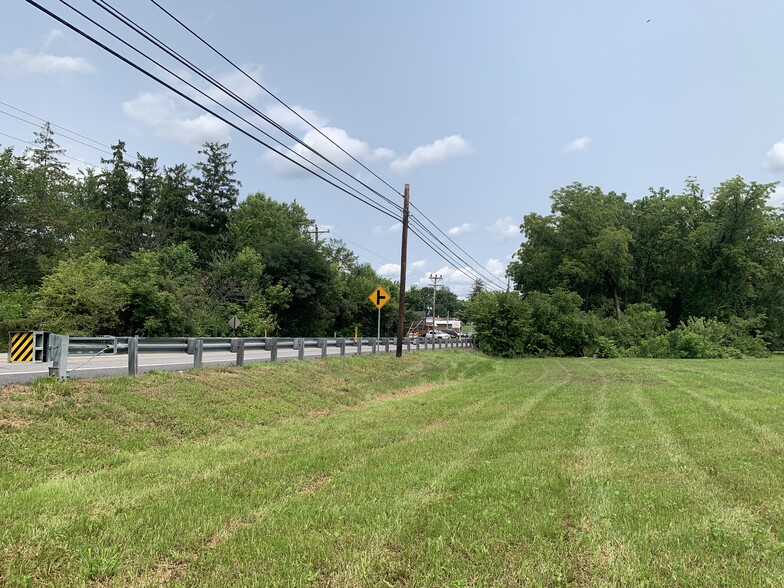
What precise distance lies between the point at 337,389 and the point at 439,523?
9.84 m

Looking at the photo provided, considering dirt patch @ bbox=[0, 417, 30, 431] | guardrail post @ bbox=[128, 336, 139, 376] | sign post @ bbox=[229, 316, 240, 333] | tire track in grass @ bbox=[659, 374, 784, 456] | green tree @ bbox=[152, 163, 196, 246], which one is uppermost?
green tree @ bbox=[152, 163, 196, 246]

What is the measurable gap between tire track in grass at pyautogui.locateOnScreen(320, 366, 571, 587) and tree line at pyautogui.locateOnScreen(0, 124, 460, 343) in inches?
851

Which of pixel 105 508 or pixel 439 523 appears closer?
pixel 439 523

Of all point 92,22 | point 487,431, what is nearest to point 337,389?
point 487,431

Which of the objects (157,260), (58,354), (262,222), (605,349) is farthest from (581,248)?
(58,354)

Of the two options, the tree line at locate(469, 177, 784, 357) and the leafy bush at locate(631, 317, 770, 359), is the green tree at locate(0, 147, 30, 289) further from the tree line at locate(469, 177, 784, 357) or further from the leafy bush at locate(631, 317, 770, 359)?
the leafy bush at locate(631, 317, 770, 359)

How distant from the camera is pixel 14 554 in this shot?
357cm

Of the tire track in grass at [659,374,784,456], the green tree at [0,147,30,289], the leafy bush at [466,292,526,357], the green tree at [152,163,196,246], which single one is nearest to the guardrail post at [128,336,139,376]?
the tire track in grass at [659,374,784,456]

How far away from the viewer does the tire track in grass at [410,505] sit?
3449 mm

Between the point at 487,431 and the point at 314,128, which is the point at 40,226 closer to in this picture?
the point at 314,128

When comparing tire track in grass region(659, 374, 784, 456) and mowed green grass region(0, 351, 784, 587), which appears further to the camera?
tire track in grass region(659, 374, 784, 456)

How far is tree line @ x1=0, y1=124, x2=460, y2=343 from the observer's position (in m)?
24.8

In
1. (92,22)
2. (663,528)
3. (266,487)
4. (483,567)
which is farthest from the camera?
(92,22)

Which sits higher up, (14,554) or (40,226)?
(40,226)
